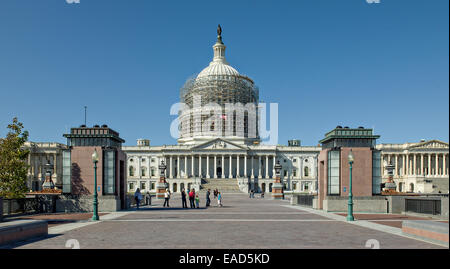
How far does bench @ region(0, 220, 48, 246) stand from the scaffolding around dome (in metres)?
111

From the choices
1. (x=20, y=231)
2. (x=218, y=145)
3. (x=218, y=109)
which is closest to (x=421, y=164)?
(x=218, y=145)

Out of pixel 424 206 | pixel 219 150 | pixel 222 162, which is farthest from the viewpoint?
pixel 222 162

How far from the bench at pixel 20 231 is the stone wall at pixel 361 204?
21.8 metres

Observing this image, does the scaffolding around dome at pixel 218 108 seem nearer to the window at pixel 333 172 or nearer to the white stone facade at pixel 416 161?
the white stone facade at pixel 416 161

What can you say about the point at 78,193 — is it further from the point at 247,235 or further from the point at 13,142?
the point at 247,235

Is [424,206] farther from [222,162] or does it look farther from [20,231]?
[222,162]

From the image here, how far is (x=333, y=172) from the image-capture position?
103ft

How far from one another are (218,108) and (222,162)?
17720mm

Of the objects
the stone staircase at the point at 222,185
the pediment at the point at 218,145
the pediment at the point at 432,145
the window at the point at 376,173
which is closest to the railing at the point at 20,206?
the window at the point at 376,173

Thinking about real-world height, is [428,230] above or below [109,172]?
below

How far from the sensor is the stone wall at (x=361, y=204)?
31031mm
